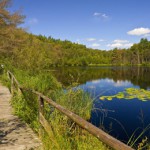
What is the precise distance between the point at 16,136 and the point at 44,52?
84.6 ft

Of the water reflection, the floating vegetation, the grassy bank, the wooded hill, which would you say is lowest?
the water reflection

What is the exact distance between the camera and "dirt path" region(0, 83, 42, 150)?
19.2ft

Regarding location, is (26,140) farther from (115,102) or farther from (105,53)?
(105,53)

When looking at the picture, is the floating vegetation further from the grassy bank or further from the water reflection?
the water reflection

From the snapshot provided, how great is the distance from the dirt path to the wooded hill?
17.8 metres

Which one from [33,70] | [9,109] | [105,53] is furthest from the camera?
[105,53]

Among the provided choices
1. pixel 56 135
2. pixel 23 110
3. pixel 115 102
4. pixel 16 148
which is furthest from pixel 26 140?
pixel 115 102

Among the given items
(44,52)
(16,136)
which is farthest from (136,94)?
(44,52)

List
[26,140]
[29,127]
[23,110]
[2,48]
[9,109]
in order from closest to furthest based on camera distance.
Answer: [26,140]
[29,127]
[23,110]
[9,109]
[2,48]

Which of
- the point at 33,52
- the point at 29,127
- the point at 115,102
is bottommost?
the point at 115,102

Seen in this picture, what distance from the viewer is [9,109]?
34.1ft

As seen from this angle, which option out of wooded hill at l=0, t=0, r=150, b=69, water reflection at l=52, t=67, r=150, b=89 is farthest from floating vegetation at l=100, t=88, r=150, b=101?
wooded hill at l=0, t=0, r=150, b=69

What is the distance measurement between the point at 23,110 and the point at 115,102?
1087 cm

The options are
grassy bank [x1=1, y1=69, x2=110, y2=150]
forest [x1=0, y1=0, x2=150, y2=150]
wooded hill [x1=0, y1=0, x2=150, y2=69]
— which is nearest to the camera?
grassy bank [x1=1, y1=69, x2=110, y2=150]
